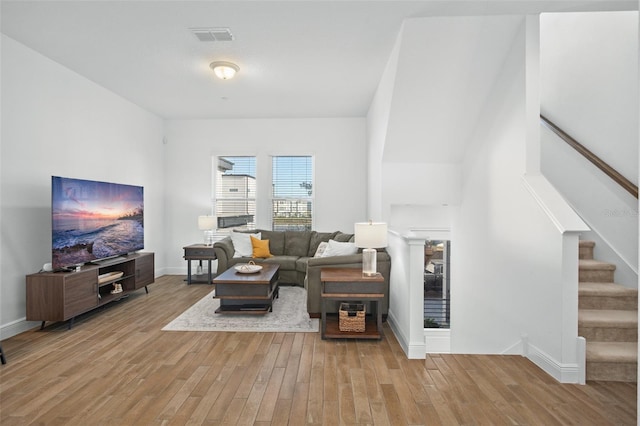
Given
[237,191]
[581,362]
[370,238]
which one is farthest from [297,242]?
[581,362]

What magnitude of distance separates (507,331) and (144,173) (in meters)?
5.87

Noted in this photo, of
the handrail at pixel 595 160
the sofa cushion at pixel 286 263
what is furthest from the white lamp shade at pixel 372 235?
the sofa cushion at pixel 286 263

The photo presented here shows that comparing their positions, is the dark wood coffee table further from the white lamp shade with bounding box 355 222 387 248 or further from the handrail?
the handrail

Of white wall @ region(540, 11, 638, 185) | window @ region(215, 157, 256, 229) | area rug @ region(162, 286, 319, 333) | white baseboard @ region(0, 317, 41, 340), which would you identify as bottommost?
area rug @ region(162, 286, 319, 333)

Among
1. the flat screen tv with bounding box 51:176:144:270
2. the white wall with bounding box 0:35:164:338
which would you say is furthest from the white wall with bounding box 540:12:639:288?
the white wall with bounding box 0:35:164:338

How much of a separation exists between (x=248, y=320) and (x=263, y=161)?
3.57 m

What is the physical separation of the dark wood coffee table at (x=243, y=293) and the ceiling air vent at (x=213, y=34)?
2.60 m

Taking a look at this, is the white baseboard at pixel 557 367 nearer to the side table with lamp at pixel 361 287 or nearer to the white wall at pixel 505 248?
the white wall at pixel 505 248

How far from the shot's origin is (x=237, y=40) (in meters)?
3.50

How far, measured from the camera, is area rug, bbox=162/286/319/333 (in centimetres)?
368

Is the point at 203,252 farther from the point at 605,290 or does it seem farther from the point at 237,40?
the point at 605,290

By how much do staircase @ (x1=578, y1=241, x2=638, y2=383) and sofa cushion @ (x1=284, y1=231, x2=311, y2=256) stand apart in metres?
4.09

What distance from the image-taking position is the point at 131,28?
129 inches

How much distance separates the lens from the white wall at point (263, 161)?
6.60 m
